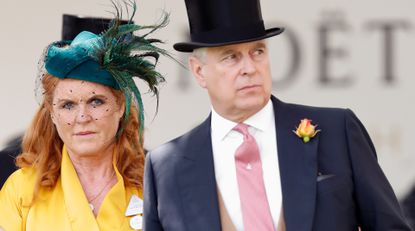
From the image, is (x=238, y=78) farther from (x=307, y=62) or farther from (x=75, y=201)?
(x=307, y=62)

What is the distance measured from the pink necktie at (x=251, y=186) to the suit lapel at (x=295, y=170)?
0.23 feet

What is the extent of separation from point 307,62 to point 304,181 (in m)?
2.80

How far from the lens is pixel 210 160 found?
473cm

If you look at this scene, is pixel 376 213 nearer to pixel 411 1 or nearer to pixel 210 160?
pixel 210 160

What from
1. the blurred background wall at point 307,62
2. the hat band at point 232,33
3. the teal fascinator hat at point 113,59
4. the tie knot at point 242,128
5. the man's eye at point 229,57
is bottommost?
the blurred background wall at point 307,62

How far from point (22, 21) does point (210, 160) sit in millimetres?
2893

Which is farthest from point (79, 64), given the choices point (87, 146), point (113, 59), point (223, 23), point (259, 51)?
point (259, 51)

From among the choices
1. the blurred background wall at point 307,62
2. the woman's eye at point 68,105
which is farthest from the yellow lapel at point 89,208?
the blurred background wall at point 307,62

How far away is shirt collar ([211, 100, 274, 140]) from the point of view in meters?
4.72

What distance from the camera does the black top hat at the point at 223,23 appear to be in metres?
4.70

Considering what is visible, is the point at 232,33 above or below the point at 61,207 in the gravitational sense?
above

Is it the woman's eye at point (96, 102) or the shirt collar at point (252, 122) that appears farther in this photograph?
the woman's eye at point (96, 102)

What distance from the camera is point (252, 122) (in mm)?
4715

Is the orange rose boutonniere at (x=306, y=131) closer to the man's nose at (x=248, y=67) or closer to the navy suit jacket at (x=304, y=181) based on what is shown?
the navy suit jacket at (x=304, y=181)
